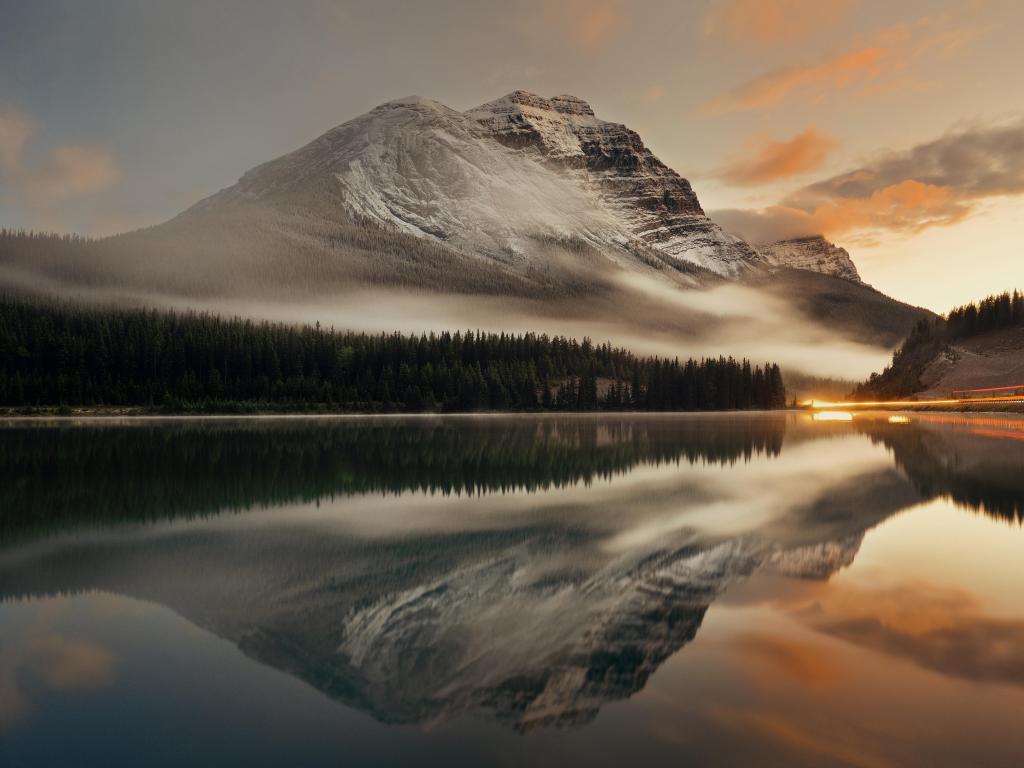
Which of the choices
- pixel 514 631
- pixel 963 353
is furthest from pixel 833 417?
pixel 514 631

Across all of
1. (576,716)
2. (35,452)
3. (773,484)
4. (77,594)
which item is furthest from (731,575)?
(35,452)

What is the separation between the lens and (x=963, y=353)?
15400 centimetres

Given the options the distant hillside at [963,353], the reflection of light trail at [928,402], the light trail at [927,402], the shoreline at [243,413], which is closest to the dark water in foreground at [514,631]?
the shoreline at [243,413]

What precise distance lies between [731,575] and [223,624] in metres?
9.03

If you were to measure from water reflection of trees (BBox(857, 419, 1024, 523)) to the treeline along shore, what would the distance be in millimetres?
99688

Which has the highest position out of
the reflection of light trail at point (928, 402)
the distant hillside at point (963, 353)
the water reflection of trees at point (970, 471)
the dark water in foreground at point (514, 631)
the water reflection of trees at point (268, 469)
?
the distant hillside at point (963, 353)

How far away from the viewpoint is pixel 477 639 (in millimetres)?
10484

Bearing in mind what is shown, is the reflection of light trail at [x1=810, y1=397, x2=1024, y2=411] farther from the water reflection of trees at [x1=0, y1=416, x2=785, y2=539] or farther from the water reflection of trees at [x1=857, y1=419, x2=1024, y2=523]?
the water reflection of trees at [x1=0, y1=416, x2=785, y2=539]

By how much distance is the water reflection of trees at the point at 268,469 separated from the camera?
23.9 m

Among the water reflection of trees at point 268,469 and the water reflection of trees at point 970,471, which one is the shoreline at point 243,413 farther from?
the water reflection of trees at point 268,469

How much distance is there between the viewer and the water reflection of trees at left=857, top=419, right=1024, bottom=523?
23281 millimetres

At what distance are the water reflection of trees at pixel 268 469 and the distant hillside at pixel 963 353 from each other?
357 ft

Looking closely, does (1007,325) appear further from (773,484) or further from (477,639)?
(477,639)

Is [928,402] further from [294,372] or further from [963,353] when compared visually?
[294,372]
